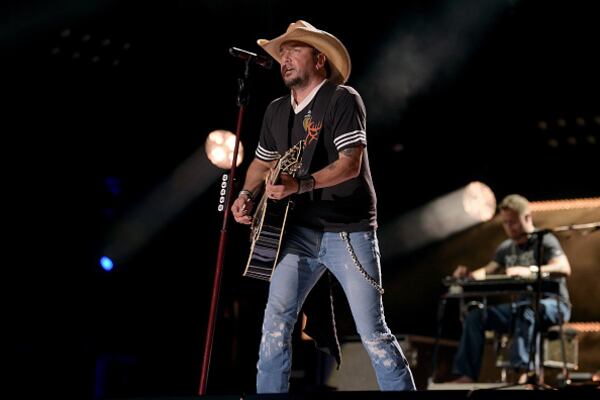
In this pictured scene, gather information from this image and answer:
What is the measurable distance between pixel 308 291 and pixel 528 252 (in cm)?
440

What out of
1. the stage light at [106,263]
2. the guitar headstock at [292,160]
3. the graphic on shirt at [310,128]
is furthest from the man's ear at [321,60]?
the stage light at [106,263]

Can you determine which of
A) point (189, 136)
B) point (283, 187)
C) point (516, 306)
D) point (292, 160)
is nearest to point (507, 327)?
point (516, 306)

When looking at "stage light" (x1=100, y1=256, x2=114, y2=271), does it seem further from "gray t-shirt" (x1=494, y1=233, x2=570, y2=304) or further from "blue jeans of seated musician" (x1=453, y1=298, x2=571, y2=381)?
"gray t-shirt" (x1=494, y1=233, x2=570, y2=304)

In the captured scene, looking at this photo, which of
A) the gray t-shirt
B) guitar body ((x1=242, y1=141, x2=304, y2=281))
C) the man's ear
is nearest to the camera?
guitar body ((x1=242, y1=141, x2=304, y2=281))

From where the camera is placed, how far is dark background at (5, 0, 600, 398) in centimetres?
736

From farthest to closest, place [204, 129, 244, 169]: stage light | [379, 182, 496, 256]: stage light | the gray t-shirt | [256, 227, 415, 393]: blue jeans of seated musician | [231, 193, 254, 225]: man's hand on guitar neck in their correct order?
[379, 182, 496, 256]: stage light
[204, 129, 244, 169]: stage light
the gray t-shirt
[231, 193, 254, 225]: man's hand on guitar neck
[256, 227, 415, 393]: blue jeans of seated musician

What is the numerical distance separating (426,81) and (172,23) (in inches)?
117

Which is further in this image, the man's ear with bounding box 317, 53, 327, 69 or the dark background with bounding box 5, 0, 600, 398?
the dark background with bounding box 5, 0, 600, 398

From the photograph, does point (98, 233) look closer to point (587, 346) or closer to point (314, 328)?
point (314, 328)

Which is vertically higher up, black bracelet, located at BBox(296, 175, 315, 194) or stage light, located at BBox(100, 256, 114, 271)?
stage light, located at BBox(100, 256, 114, 271)

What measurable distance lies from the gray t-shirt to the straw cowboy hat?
370 cm

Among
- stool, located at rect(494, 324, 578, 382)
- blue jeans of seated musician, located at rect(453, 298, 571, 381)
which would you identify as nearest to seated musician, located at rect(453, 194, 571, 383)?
blue jeans of seated musician, located at rect(453, 298, 571, 381)

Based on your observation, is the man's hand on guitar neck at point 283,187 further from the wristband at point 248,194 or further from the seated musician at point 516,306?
the seated musician at point 516,306

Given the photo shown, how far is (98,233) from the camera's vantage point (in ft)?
26.5
